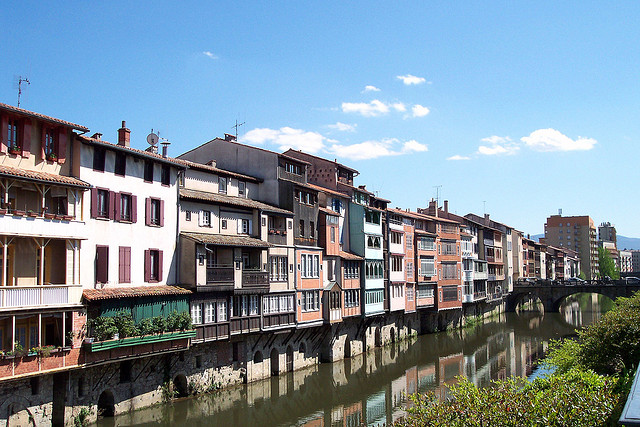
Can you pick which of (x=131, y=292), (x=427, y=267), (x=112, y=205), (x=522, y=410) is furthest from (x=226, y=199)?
(x=427, y=267)

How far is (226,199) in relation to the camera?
42.0 metres

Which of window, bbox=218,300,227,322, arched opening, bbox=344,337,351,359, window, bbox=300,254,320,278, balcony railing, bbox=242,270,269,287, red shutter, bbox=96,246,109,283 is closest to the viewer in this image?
red shutter, bbox=96,246,109,283

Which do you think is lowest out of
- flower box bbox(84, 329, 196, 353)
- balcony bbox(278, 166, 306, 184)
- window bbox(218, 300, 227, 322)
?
flower box bbox(84, 329, 196, 353)

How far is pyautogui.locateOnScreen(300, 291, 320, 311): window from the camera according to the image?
157 ft

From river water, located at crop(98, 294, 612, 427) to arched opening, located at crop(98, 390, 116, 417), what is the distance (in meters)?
0.61

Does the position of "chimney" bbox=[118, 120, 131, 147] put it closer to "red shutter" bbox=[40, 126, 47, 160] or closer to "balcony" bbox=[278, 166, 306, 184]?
"red shutter" bbox=[40, 126, 47, 160]

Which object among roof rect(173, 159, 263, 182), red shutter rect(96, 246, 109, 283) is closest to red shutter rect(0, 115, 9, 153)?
red shutter rect(96, 246, 109, 283)

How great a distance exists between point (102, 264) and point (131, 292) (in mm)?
2252

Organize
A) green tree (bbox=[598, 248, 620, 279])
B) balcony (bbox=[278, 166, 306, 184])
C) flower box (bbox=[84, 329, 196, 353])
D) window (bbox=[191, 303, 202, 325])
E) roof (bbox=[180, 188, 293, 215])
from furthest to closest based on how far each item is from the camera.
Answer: green tree (bbox=[598, 248, 620, 279]) < balcony (bbox=[278, 166, 306, 184]) < roof (bbox=[180, 188, 293, 215]) < window (bbox=[191, 303, 202, 325]) < flower box (bbox=[84, 329, 196, 353])

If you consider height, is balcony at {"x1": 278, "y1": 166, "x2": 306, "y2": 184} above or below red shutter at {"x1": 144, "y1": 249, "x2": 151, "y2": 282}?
above

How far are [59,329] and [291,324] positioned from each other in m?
20.0

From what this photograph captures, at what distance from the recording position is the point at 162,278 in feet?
120

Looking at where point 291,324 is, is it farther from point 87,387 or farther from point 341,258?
point 87,387

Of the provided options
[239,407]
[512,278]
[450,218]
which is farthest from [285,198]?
[512,278]
